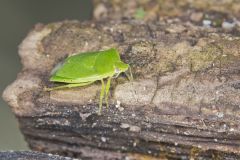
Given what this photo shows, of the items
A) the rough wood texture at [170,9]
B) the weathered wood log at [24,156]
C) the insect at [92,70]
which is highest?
the rough wood texture at [170,9]

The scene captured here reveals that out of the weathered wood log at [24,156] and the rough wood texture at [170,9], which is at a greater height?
the rough wood texture at [170,9]

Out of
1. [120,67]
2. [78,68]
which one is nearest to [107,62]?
[120,67]

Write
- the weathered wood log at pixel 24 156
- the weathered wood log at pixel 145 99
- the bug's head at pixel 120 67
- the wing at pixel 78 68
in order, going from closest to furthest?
the weathered wood log at pixel 24 156, the weathered wood log at pixel 145 99, the bug's head at pixel 120 67, the wing at pixel 78 68

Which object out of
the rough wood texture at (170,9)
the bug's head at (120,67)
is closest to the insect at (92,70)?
the bug's head at (120,67)

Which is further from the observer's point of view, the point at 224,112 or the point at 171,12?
the point at 171,12

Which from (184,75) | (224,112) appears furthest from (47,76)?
(224,112)

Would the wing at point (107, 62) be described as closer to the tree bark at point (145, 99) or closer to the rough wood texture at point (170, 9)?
the tree bark at point (145, 99)

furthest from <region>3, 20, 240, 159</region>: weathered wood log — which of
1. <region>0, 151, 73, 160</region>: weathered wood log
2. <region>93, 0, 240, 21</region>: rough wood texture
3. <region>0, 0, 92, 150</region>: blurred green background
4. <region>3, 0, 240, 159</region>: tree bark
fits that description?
<region>0, 0, 92, 150</region>: blurred green background

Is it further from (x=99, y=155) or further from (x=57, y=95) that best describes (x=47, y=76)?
(x=99, y=155)
